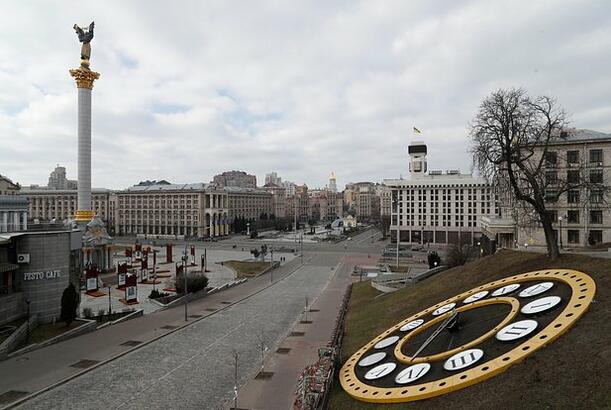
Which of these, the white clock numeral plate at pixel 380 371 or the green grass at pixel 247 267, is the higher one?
the white clock numeral plate at pixel 380 371

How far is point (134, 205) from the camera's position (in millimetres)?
174000

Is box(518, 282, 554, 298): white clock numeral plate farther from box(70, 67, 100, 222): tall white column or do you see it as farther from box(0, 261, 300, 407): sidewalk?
box(70, 67, 100, 222): tall white column

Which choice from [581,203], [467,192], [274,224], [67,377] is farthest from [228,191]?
[67,377]

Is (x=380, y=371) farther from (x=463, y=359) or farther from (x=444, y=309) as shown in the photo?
(x=444, y=309)

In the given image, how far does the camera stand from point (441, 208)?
12219 cm

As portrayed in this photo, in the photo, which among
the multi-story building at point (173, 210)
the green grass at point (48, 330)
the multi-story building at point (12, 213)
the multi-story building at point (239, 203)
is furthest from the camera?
the multi-story building at point (239, 203)

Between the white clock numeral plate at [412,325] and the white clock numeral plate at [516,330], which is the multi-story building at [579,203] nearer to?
the white clock numeral plate at [412,325]

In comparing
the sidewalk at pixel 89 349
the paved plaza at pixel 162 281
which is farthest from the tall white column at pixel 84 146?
the sidewalk at pixel 89 349

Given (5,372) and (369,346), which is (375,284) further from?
(5,372)

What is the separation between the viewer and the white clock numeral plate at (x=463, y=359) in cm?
1612

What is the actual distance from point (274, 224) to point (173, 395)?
173 meters

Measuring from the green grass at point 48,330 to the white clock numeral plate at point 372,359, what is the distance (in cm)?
2488

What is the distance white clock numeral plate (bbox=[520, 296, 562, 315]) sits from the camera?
17.7 m

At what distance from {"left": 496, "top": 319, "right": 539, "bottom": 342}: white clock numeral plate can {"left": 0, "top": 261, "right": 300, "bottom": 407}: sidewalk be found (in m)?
23.5
